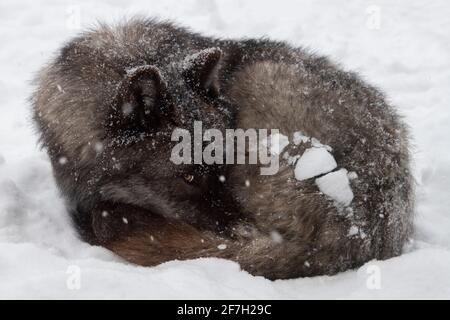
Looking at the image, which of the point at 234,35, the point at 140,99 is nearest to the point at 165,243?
the point at 140,99

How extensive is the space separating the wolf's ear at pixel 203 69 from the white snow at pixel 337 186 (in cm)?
136

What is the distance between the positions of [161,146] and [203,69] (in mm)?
724

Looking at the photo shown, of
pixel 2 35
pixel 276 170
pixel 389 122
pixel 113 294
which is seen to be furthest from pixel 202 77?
pixel 2 35

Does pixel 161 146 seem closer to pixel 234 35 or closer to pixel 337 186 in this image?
pixel 337 186

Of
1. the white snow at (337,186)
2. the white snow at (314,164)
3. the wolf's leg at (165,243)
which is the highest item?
the white snow at (314,164)

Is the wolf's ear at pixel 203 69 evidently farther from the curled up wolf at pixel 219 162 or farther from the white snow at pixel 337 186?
the white snow at pixel 337 186

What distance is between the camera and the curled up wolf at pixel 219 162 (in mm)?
3475

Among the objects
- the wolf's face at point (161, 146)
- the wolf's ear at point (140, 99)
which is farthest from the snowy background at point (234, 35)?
the wolf's ear at point (140, 99)

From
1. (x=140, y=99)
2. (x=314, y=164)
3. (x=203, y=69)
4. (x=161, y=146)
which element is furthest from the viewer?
(x=203, y=69)

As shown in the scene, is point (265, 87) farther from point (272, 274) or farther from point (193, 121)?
point (272, 274)

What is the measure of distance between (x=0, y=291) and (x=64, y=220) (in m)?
1.68

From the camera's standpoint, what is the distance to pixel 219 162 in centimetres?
405

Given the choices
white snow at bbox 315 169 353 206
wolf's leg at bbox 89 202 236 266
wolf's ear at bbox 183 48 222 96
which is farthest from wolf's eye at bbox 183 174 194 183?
white snow at bbox 315 169 353 206

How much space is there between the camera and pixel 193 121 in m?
4.15
